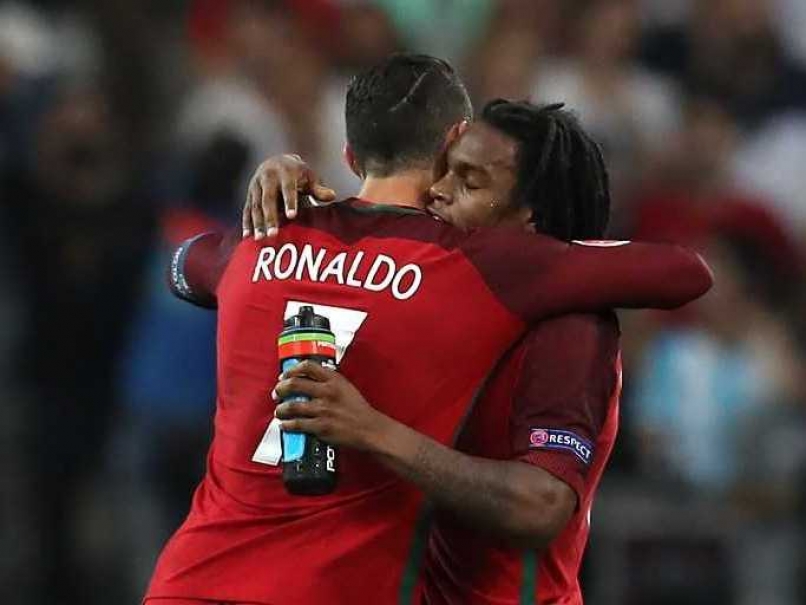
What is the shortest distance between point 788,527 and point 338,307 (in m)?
4.53

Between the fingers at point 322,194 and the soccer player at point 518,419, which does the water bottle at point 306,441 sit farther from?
the fingers at point 322,194

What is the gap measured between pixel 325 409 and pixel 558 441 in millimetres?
496

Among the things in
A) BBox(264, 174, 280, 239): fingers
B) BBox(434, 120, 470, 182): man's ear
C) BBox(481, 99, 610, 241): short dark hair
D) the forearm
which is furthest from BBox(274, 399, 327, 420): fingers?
BBox(481, 99, 610, 241): short dark hair

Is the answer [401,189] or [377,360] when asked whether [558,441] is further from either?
[401,189]

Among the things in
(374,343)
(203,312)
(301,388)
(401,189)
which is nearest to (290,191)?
(401,189)

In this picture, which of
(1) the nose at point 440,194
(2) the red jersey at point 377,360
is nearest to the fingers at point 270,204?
(2) the red jersey at point 377,360

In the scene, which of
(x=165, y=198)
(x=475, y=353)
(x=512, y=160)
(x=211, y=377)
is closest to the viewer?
(x=475, y=353)

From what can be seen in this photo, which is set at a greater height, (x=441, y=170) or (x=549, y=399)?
(x=441, y=170)

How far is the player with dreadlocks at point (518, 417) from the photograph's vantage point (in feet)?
11.6

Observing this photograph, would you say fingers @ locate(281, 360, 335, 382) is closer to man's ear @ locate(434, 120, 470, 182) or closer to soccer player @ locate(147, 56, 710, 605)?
soccer player @ locate(147, 56, 710, 605)

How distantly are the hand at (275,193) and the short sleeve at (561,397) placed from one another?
0.58 meters

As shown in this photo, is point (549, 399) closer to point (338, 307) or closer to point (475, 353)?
point (475, 353)

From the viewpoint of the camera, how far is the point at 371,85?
12.8 feet

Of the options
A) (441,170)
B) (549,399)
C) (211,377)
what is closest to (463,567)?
(549,399)
